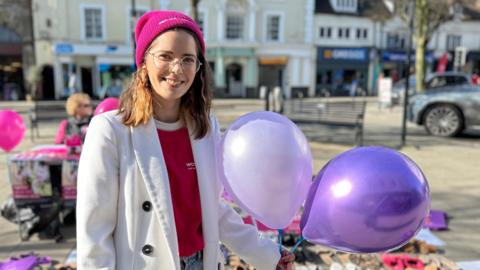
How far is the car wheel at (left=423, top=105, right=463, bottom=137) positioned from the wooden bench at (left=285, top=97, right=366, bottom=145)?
1689 millimetres

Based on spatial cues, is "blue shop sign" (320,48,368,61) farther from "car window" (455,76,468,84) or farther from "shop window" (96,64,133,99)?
"shop window" (96,64,133,99)

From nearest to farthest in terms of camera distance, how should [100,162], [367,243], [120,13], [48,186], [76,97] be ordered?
[100,162] → [367,243] → [48,186] → [76,97] → [120,13]

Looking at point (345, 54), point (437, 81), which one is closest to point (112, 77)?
point (345, 54)

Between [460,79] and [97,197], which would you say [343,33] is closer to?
[460,79]

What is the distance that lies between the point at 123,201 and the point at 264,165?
24.1 inches

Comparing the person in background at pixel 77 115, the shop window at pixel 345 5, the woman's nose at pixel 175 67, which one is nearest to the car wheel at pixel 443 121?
the person in background at pixel 77 115

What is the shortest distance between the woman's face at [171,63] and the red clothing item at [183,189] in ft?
0.62

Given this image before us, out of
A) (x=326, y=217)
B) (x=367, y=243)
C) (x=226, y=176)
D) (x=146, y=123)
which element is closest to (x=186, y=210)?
(x=226, y=176)

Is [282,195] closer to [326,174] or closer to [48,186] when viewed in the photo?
[326,174]

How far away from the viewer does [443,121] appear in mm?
9836

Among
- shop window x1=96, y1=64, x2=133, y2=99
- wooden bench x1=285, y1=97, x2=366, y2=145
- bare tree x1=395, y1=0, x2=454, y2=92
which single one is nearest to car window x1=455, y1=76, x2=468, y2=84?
bare tree x1=395, y1=0, x2=454, y2=92

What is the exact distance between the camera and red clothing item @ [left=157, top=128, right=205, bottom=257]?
5.57 ft

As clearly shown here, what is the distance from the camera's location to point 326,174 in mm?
1932

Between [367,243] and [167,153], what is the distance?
94cm
